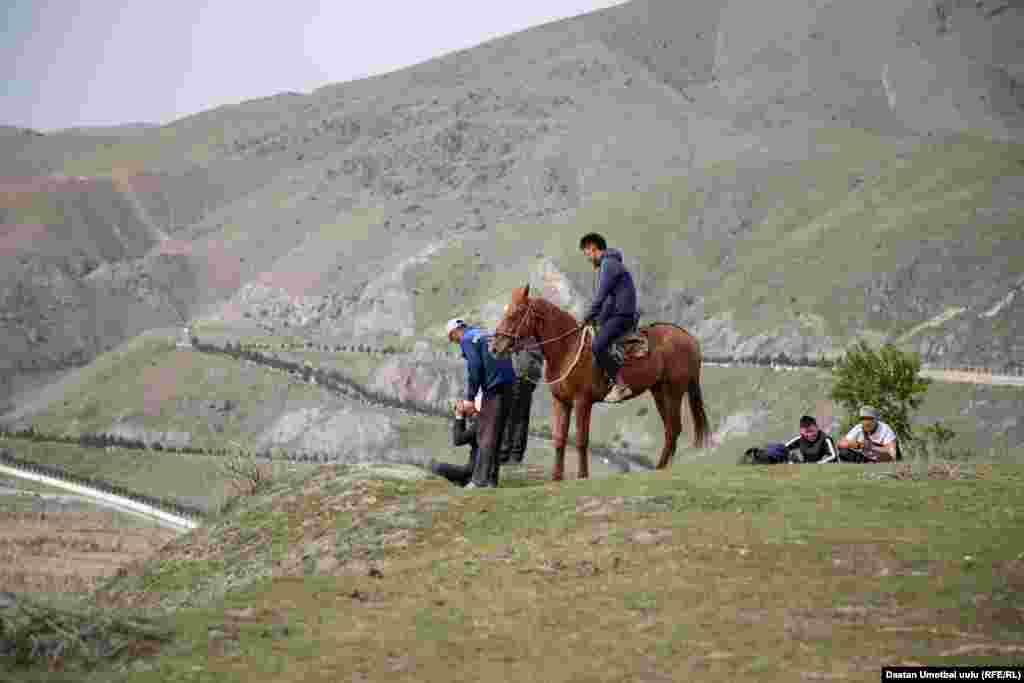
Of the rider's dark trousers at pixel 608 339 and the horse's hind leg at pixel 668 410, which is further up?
the rider's dark trousers at pixel 608 339

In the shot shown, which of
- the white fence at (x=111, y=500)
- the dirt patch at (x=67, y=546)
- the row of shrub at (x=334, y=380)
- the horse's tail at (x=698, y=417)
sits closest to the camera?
the horse's tail at (x=698, y=417)

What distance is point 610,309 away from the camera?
2600 centimetres

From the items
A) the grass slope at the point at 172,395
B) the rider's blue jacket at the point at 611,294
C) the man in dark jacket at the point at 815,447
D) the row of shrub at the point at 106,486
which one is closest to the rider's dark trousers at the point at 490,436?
the rider's blue jacket at the point at 611,294

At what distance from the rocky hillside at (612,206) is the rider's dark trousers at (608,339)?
243 ft

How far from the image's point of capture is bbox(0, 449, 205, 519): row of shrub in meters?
76.4

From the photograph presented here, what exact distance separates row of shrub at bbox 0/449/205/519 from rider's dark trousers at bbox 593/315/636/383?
169 feet

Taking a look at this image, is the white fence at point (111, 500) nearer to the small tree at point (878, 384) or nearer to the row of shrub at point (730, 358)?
the small tree at point (878, 384)

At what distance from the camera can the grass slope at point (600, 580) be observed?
15.8 metres

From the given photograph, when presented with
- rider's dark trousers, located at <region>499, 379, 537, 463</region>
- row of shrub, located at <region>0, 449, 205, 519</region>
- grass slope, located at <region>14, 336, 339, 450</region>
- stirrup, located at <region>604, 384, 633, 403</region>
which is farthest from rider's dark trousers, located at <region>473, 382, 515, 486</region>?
grass slope, located at <region>14, 336, 339, 450</region>

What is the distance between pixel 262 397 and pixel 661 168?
58.9 metres

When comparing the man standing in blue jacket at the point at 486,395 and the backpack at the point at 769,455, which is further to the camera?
the backpack at the point at 769,455

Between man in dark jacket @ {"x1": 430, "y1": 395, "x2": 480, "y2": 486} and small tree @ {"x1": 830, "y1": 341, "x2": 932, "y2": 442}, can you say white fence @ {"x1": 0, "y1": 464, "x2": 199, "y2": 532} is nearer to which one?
small tree @ {"x1": 830, "y1": 341, "x2": 932, "y2": 442}

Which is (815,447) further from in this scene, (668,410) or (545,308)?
(545,308)

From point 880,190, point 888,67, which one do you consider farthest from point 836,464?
point 888,67
